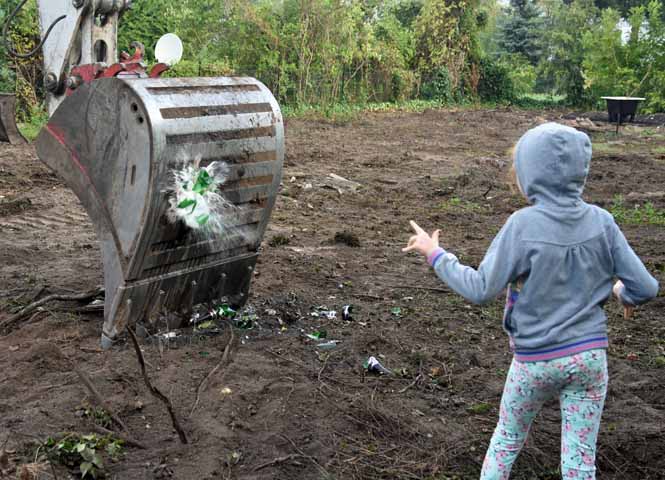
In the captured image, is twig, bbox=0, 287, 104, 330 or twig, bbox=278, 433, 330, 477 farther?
twig, bbox=0, 287, 104, 330

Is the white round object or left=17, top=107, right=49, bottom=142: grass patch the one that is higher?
the white round object

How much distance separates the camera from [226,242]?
515cm

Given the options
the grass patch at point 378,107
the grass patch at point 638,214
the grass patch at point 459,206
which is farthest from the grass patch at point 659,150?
the grass patch at point 378,107

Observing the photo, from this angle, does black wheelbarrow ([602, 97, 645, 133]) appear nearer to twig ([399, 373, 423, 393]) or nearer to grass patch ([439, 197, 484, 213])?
grass patch ([439, 197, 484, 213])

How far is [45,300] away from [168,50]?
1.91 meters

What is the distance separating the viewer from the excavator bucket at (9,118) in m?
12.1

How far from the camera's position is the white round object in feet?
16.1

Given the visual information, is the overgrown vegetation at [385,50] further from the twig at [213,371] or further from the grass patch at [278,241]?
the twig at [213,371]

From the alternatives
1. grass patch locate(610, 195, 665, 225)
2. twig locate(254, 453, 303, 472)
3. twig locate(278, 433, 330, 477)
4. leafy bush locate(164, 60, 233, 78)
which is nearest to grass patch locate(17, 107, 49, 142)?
leafy bush locate(164, 60, 233, 78)

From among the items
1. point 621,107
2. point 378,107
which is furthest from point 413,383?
point 378,107

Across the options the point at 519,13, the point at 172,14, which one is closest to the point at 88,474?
the point at 172,14

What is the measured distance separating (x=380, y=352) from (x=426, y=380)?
18.7 inches

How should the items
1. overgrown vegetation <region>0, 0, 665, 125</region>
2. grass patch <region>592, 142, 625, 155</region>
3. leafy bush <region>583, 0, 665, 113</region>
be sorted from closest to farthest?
grass patch <region>592, 142, 625, 155</region> → overgrown vegetation <region>0, 0, 665, 125</region> → leafy bush <region>583, 0, 665, 113</region>

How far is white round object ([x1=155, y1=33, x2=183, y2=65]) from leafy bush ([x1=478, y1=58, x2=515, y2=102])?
26.9 meters
